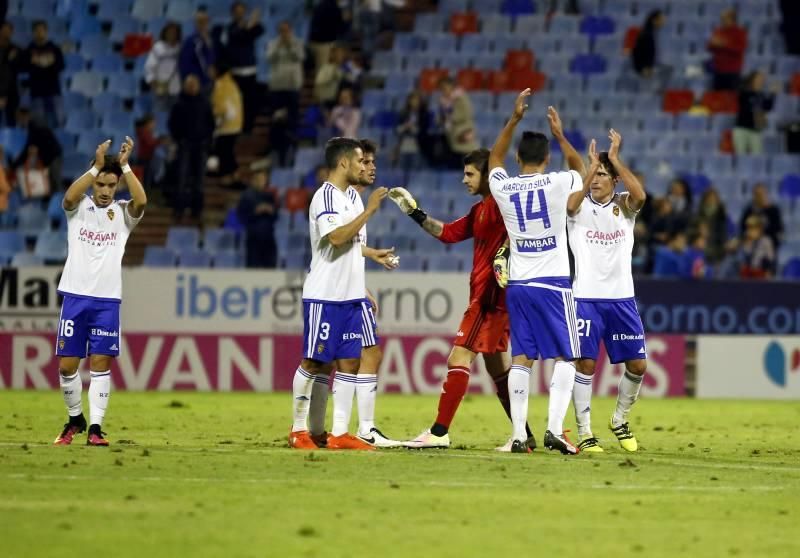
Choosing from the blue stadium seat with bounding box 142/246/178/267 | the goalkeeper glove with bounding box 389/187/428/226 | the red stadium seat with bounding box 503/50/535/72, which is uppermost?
the red stadium seat with bounding box 503/50/535/72

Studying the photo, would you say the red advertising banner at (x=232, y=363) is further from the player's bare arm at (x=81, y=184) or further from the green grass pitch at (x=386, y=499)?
the player's bare arm at (x=81, y=184)

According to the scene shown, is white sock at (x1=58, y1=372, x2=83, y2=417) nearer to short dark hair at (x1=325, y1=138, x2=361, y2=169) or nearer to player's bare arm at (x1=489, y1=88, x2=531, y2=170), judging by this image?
short dark hair at (x1=325, y1=138, x2=361, y2=169)

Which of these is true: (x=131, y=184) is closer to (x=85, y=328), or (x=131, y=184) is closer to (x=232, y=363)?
(x=85, y=328)

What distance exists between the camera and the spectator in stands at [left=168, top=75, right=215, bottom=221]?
80.4 ft

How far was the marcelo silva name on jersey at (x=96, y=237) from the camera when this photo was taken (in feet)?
40.9

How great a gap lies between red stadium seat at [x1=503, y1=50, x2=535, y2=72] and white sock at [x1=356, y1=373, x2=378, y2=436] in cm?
1567

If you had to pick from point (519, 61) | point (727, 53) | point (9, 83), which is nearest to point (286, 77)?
point (519, 61)

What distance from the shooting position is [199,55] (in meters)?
25.5

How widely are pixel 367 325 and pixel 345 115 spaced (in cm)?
1335

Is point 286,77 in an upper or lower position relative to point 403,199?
upper

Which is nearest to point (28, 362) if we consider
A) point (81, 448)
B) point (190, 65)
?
point (190, 65)

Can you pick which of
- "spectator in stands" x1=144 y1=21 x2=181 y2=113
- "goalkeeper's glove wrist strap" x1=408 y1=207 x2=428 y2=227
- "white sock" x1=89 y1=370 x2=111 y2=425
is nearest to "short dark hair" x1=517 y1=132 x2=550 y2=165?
"goalkeeper's glove wrist strap" x1=408 y1=207 x2=428 y2=227

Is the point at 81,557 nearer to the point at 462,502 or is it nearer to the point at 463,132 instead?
the point at 462,502

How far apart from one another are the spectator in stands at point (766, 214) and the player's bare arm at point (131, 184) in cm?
1375
